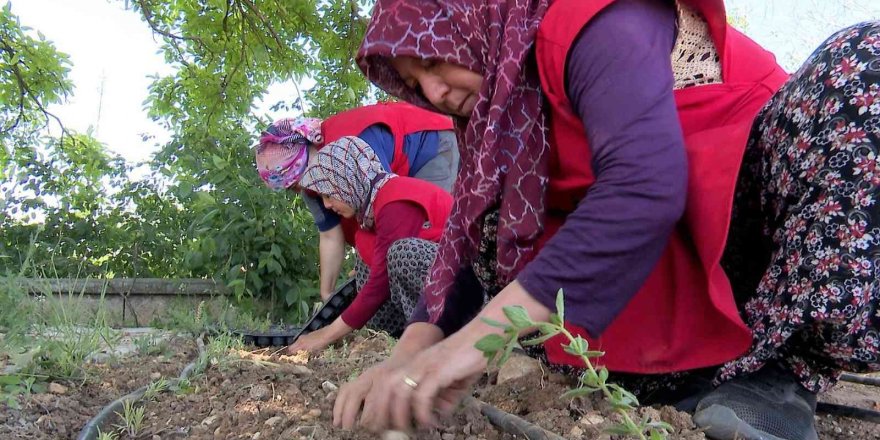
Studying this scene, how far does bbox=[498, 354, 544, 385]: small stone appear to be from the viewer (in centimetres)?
188

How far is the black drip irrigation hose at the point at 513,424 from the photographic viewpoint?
49.6 inches

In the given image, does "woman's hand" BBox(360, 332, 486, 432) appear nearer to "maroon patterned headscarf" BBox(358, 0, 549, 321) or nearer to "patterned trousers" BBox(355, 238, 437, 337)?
"maroon patterned headscarf" BBox(358, 0, 549, 321)

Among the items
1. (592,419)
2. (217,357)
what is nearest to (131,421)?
(217,357)

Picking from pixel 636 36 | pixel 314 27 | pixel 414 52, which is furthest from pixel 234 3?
pixel 636 36

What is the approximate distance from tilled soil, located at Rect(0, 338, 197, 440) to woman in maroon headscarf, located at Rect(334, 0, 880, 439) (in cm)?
79

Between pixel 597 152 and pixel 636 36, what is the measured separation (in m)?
0.22

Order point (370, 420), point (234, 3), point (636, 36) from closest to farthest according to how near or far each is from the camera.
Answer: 1. point (370, 420)
2. point (636, 36)
3. point (234, 3)

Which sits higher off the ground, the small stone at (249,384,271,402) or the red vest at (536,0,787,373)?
the red vest at (536,0,787,373)

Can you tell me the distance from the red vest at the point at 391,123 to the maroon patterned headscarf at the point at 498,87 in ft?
6.63

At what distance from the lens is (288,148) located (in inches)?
148

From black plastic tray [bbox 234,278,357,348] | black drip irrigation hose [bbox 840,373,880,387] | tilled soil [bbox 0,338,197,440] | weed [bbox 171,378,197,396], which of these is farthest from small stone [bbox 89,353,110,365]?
black drip irrigation hose [bbox 840,373,880,387]

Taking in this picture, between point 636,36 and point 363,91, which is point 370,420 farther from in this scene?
point 363,91

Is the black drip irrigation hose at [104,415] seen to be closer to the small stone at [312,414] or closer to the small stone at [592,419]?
the small stone at [312,414]

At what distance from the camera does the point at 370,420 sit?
1.16 m
